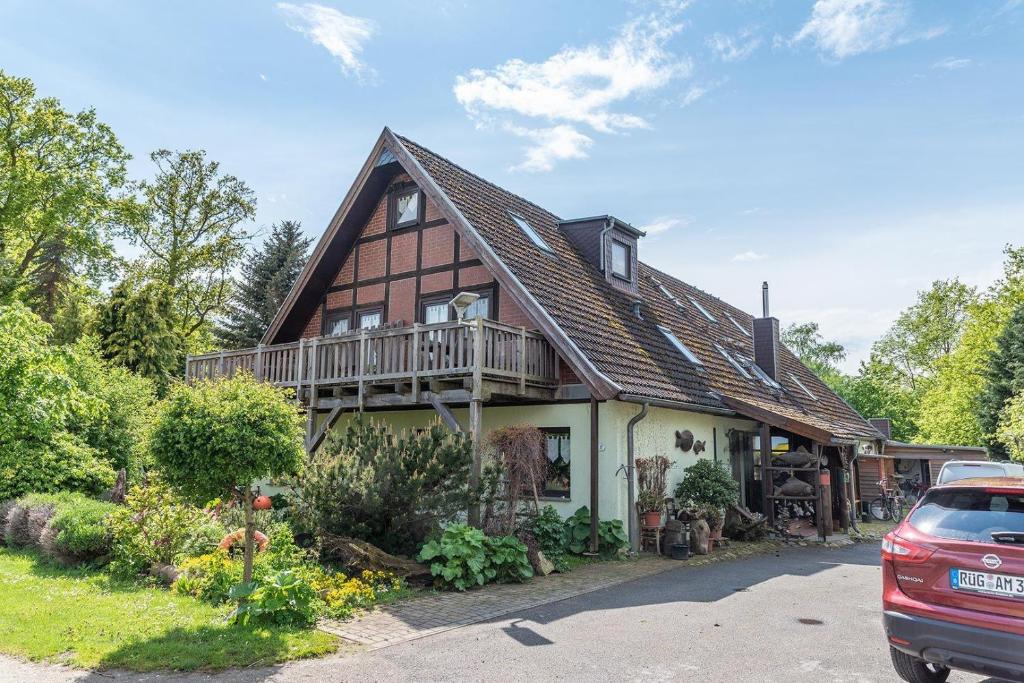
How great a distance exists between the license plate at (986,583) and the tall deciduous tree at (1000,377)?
3182 cm

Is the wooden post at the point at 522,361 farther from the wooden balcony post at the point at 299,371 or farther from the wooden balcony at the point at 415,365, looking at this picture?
the wooden balcony post at the point at 299,371

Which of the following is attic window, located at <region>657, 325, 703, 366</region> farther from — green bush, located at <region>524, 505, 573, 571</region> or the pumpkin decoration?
the pumpkin decoration

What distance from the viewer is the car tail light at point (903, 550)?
5137mm

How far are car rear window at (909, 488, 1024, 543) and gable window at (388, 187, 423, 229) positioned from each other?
42.9 ft

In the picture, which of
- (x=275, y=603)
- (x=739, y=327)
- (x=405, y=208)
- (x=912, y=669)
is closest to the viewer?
(x=912, y=669)

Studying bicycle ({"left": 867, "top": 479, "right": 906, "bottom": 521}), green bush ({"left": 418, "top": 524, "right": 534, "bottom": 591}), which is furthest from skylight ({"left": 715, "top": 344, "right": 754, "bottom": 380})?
green bush ({"left": 418, "top": 524, "right": 534, "bottom": 591})

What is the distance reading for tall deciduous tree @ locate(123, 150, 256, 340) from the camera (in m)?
32.4

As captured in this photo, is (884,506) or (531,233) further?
(884,506)

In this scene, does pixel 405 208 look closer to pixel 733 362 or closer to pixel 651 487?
pixel 651 487

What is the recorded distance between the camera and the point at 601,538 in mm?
12820

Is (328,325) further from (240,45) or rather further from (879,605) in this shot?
(879,605)

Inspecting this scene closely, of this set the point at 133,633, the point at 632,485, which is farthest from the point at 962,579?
the point at 632,485

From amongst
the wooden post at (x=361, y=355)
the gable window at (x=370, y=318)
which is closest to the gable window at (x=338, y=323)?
the gable window at (x=370, y=318)

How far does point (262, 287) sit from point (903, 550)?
975 inches
